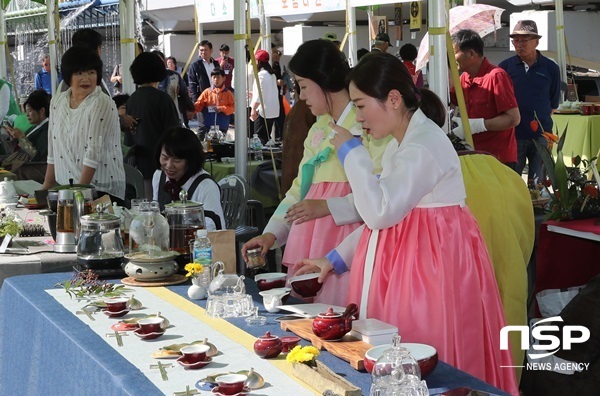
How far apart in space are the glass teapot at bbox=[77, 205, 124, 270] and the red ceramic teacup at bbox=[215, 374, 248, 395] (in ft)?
4.32

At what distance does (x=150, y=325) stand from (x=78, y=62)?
234cm

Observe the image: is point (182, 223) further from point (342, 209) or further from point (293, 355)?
point (293, 355)

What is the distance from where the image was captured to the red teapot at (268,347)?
210 centimetres

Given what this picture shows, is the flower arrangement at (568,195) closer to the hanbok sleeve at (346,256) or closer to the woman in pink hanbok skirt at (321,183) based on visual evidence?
the woman in pink hanbok skirt at (321,183)

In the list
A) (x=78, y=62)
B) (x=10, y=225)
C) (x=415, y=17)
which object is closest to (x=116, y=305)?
(x=10, y=225)

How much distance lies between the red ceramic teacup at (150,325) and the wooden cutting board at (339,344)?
30 cm

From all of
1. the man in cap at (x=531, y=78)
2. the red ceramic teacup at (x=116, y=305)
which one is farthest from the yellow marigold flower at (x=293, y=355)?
the man in cap at (x=531, y=78)

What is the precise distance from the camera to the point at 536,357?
2658 millimetres

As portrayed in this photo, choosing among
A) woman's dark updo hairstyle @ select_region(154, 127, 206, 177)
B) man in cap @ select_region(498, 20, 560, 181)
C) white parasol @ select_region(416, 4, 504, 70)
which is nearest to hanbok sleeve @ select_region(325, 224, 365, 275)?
woman's dark updo hairstyle @ select_region(154, 127, 206, 177)

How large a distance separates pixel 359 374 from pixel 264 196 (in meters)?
4.95

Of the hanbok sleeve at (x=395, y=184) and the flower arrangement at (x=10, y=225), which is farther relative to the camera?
the flower arrangement at (x=10, y=225)

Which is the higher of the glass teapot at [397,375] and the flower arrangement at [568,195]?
the flower arrangement at [568,195]

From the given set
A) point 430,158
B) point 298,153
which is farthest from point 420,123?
point 298,153

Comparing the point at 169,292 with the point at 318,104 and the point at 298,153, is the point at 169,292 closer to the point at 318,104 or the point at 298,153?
the point at 318,104
